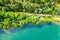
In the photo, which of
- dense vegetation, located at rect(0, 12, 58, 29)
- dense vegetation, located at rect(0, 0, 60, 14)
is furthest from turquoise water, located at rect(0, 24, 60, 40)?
dense vegetation, located at rect(0, 0, 60, 14)

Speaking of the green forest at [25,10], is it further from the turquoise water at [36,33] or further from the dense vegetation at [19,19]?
the turquoise water at [36,33]

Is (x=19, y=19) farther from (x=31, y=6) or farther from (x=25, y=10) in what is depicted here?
(x=31, y=6)

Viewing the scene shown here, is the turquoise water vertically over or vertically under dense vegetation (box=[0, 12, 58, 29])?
under

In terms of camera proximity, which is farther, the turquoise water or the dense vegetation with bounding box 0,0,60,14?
the dense vegetation with bounding box 0,0,60,14

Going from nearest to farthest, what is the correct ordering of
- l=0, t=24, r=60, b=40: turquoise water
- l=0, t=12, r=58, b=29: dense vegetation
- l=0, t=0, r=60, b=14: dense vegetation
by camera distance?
1. l=0, t=24, r=60, b=40: turquoise water
2. l=0, t=12, r=58, b=29: dense vegetation
3. l=0, t=0, r=60, b=14: dense vegetation

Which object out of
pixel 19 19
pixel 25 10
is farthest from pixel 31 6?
pixel 19 19

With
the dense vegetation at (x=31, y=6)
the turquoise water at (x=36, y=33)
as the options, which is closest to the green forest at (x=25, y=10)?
the dense vegetation at (x=31, y=6)

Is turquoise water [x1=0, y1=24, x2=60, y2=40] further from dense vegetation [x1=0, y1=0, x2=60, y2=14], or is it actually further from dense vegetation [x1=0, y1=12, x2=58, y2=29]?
dense vegetation [x1=0, y1=0, x2=60, y2=14]

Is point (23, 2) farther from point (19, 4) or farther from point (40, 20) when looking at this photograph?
point (40, 20)

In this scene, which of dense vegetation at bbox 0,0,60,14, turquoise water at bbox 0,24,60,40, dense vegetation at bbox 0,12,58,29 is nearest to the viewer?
turquoise water at bbox 0,24,60,40
